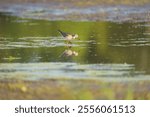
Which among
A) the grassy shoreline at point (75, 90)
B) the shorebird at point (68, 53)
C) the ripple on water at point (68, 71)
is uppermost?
the shorebird at point (68, 53)

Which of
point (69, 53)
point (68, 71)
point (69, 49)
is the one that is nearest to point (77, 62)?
point (68, 71)

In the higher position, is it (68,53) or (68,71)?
(68,53)

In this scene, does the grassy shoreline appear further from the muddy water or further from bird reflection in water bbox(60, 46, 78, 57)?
bird reflection in water bbox(60, 46, 78, 57)

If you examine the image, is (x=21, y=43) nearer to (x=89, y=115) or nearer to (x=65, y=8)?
(x=89, y=115)

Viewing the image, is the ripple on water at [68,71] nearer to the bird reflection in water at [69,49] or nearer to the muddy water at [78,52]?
the muddy water at [78,52]

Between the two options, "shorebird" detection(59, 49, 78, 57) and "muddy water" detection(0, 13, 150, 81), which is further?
"shorebird" detection(59, 49, 78, 57)

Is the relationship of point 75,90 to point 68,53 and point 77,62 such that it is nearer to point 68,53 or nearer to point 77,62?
point 77,62

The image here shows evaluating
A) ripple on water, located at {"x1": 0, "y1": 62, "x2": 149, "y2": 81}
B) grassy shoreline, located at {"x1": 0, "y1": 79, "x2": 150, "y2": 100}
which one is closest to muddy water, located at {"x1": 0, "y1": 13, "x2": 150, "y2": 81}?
ripple on water, located at {"x1": 0, "y1": 62, "x2": 149, "y2": 81}

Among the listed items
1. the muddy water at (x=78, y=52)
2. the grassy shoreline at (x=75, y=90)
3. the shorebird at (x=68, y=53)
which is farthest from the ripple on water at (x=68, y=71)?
the shorebird at (x=68, y=53)
